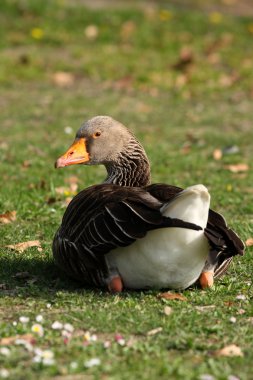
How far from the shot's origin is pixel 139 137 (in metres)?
11.7

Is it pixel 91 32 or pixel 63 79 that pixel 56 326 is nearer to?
pixel 63 79

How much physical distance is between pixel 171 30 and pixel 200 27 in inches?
28.5

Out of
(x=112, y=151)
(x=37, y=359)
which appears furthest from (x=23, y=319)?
(x=112, y=151)

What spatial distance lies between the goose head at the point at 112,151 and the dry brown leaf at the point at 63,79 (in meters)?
8.38

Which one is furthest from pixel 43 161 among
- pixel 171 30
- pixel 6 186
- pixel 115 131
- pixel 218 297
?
pixel 171 30

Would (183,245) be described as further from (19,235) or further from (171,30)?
(171,30)

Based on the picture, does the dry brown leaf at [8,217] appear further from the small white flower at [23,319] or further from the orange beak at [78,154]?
the small white flower at [23,319]

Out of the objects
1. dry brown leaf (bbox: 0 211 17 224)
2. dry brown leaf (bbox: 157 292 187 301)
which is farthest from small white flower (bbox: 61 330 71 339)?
dry brown leaf (bbox: 0 211 17 224)

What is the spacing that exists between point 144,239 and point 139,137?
670 centimetres

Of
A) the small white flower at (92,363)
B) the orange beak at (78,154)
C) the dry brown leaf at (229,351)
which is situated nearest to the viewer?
the small white flower at (92,363)

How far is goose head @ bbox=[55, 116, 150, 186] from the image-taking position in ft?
21.1

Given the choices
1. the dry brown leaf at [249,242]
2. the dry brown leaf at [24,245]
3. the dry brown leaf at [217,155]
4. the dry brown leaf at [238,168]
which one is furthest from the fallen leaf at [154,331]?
the dry brown leaf at [217,155]

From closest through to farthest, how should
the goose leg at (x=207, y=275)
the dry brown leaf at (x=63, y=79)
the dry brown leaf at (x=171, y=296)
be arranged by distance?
the dry brown leaf at (x=171, y=296) → the goose leg at (x=207, y=275) → the dry brown leaf at (x=63, y=79)

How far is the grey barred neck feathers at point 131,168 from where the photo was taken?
6453 millimetres
